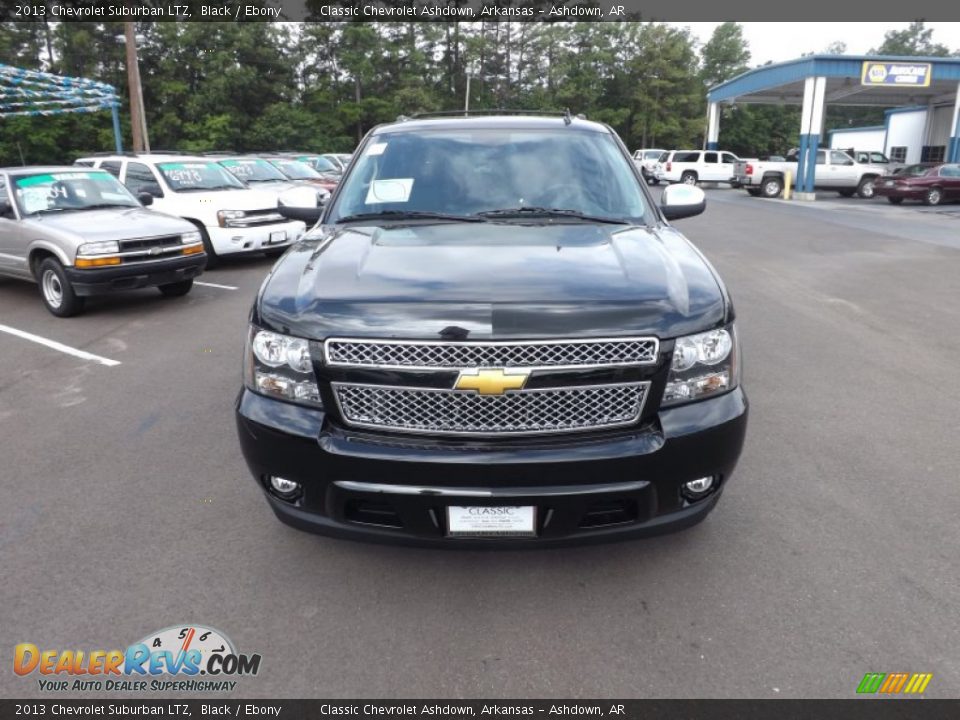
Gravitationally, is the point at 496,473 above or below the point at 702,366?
below

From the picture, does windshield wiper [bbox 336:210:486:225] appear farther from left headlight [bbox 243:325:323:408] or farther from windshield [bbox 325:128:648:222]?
left headlight [bbox 243:325:323:408]

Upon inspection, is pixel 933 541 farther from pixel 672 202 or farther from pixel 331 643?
pixel 331 643

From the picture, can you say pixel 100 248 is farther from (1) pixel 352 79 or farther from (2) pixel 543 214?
(1) pixel 352 79

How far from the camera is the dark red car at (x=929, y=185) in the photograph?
80.7 ft

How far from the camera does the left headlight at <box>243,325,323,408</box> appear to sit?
262 cm

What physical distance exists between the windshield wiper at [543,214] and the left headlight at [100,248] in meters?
5.68

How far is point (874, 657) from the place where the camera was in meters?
2.52

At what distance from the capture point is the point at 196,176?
11492 mm

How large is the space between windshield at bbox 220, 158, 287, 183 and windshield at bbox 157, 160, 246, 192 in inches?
57.1

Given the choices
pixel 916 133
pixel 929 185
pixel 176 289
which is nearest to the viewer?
pixel 176 289

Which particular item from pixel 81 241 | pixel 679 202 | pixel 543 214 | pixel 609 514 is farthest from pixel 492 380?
pixel 81 241

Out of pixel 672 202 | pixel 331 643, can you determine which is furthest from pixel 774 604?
pixel 672 202

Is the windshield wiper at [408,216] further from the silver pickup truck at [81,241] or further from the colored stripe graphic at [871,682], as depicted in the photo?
the silver pickup truck at [81,241]

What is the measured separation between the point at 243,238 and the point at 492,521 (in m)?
9.36
